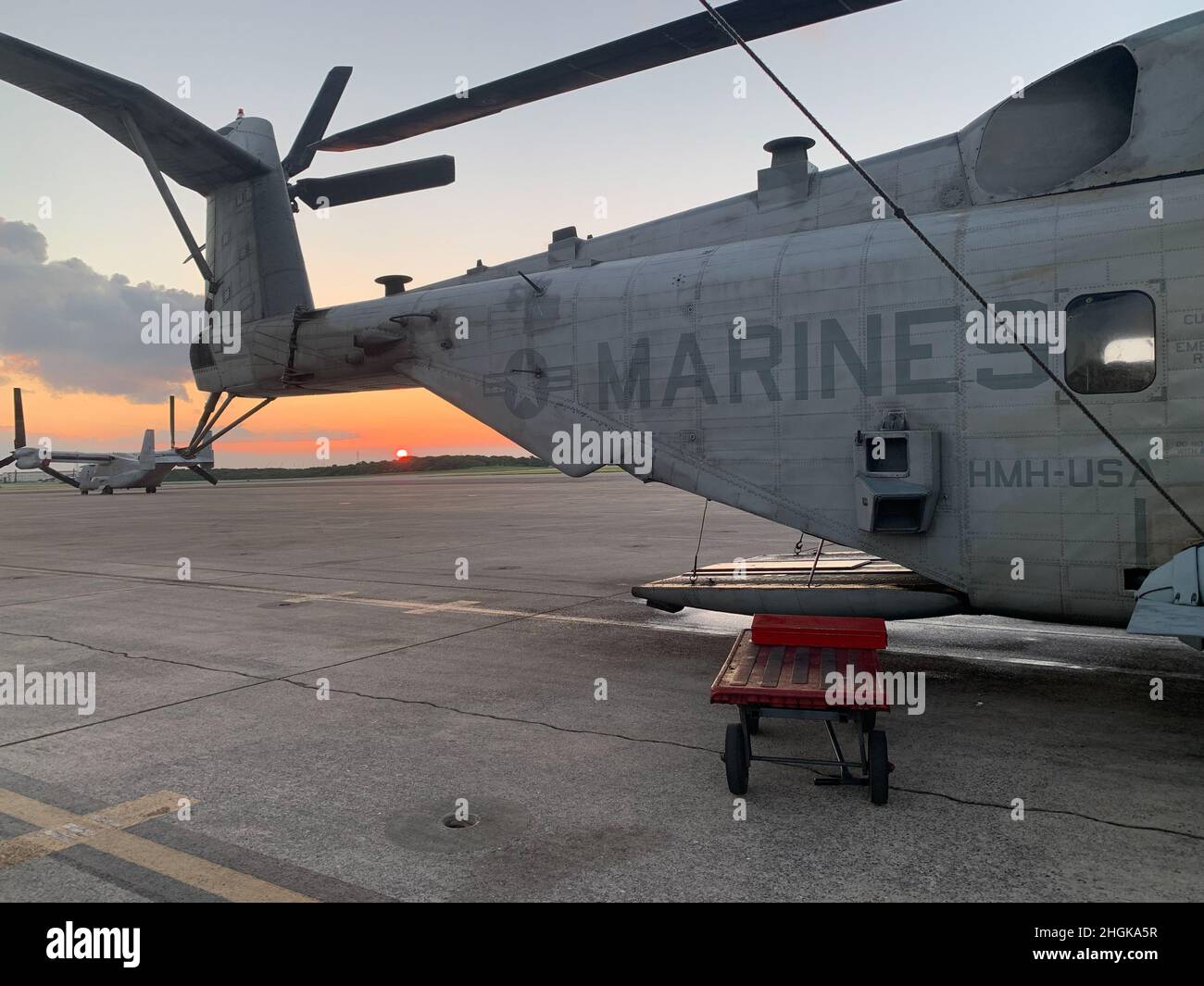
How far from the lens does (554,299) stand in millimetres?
8555

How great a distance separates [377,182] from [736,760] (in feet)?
33.7

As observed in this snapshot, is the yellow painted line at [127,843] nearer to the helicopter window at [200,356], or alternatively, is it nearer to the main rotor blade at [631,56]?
the main rotor blade at [631,56]

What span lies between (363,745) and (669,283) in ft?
16.3

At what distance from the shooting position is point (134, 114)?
9164 mm

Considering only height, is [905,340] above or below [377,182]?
below

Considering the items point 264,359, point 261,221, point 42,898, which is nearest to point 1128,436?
point 42,898

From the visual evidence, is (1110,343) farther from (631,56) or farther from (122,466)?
(122,466)

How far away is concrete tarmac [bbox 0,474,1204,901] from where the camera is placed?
3678 mm

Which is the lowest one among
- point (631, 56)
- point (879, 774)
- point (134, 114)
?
point (879, 774)

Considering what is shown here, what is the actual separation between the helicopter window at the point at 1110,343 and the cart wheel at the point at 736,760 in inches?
143

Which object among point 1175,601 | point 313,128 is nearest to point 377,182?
point 313,128

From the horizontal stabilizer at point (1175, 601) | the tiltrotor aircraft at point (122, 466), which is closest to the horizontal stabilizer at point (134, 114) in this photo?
the horizontal stabilizer at point (1175, 601)

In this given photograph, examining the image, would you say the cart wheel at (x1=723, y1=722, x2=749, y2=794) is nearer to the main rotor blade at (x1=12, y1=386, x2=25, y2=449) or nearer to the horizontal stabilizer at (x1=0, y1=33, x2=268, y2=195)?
the horizontal stabilizer at (x1=0, y1=33, x2=268, y2=195)
